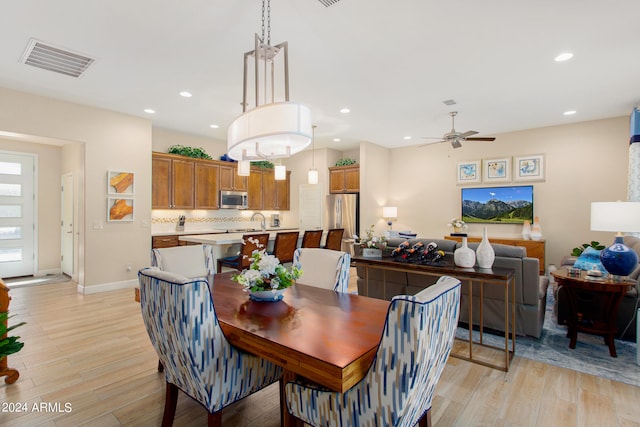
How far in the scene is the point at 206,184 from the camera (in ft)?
21.5

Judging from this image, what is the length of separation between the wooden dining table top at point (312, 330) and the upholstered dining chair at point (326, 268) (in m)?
0.19

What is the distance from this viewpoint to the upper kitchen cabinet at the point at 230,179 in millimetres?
6824

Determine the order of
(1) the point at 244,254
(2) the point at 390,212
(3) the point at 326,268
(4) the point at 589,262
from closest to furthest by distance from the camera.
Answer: (3) the point at 326,268, (4) the point at 589,262, (1) the point at 244,254, (2) the point at 390,212

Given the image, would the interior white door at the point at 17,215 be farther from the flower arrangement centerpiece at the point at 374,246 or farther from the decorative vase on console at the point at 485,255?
the decorative vase on console at the point at 485,255

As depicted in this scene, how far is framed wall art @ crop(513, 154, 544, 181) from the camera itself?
592 cm

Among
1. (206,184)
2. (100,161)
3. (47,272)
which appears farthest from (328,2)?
(47,272)

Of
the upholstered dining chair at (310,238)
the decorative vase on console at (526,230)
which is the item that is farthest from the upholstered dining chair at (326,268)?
the decorative vase on console at (526,230)

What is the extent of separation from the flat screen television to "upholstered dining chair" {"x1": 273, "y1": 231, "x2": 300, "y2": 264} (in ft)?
13.1

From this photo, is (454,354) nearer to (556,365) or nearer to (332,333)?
(556,365)

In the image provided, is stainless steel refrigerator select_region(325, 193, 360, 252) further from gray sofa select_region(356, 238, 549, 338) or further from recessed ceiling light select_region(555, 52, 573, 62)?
recessed ceiling light select_region(555, 52, 573, 62)

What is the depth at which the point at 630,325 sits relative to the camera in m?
2.98

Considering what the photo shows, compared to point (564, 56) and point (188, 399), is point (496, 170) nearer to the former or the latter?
point (564, 56)

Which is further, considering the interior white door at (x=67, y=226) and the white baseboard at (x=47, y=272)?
the white baseboard at (x=47, y=272)

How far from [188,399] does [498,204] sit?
6.32 meters
